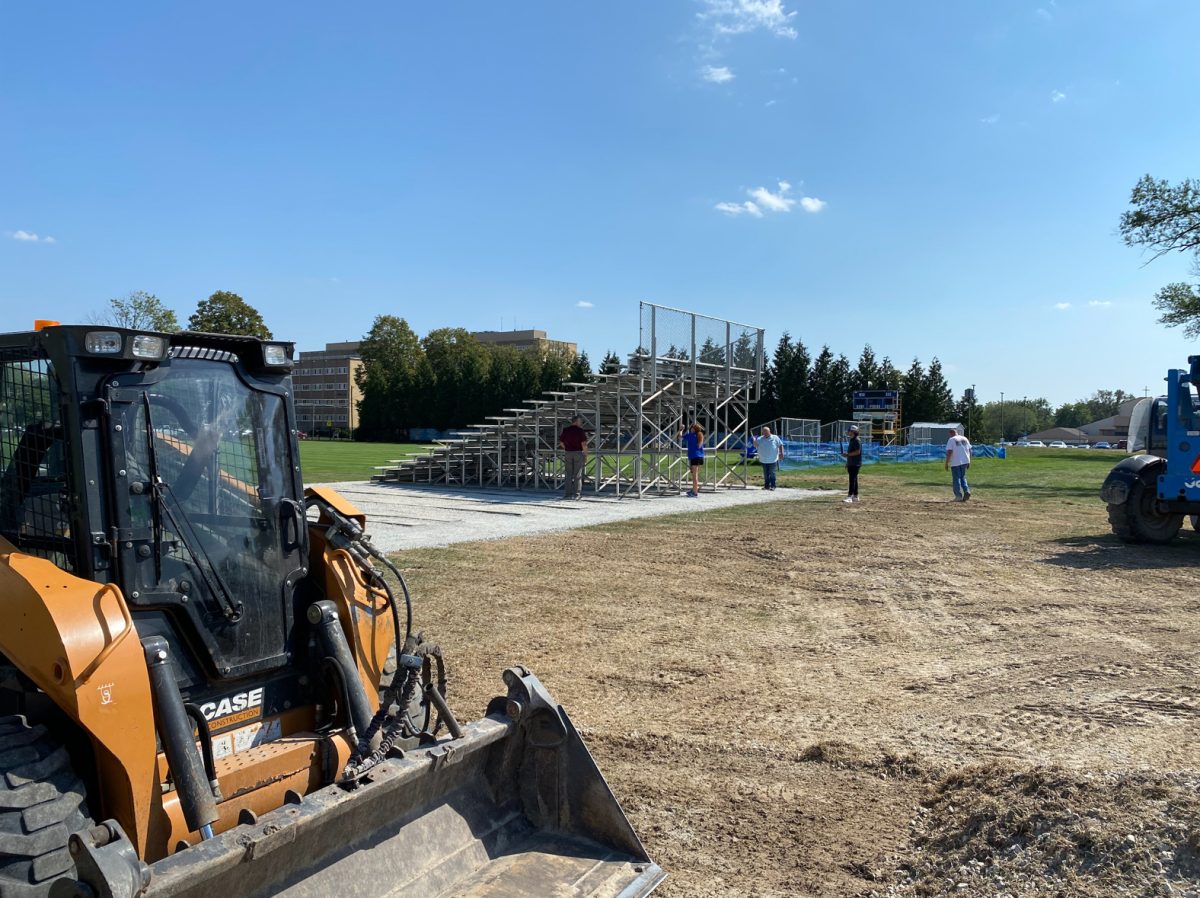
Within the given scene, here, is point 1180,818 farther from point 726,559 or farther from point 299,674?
point 726,559

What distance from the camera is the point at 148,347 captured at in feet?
10.9

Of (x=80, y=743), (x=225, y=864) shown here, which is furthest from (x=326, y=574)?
(x=225, y=864)

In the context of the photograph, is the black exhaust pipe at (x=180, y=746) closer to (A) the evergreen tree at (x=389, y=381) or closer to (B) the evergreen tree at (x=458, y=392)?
(B) the evergreen tree at (x=458, y=392)

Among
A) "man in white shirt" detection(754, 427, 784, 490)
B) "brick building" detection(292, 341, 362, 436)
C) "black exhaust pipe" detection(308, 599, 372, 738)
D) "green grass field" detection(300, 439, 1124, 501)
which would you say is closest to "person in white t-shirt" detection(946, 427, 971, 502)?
"green grass field" detection(300, 439, 1124, 501)

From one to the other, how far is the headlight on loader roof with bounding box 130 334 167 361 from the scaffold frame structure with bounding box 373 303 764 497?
17863mm

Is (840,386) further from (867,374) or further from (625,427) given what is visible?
(625,427)

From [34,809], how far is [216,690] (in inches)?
37.3

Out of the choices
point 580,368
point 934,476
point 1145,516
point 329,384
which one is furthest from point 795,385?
point 329,384

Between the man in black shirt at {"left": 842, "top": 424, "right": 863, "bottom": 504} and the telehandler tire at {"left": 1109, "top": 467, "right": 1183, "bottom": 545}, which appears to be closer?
the telehandler tire at {"left": 1109, "top": 467, "right": 1183, "bottom": 545}

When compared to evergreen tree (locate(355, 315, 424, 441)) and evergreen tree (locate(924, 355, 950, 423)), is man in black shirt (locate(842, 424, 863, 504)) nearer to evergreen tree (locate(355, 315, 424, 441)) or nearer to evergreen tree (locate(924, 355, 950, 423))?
evergreen tree (locate(924, 355, 950, 423))

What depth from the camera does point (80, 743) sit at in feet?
9.89

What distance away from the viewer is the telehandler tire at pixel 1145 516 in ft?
44.0

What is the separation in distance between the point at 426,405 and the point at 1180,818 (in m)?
74.5

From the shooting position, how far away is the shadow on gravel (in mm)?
11773
